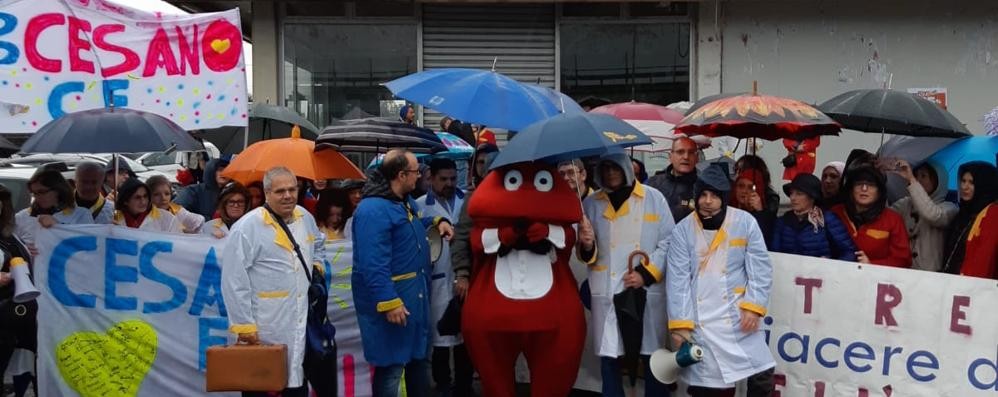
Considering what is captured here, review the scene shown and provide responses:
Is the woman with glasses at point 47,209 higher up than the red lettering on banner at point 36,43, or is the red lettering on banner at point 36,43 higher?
the red lettering on banner at point 36,43

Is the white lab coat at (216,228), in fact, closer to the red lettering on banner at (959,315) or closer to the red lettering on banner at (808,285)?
→ the red lettering on banner at (808,285)

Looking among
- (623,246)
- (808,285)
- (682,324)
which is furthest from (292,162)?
(808,285)

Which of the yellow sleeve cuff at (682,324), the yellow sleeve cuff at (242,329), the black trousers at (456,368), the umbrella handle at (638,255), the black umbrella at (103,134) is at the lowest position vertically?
the black trousers at (456,368)

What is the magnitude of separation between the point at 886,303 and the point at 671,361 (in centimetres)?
135

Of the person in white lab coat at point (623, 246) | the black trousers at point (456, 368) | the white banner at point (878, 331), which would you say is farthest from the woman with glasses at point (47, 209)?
the white banner at point (878, 331)

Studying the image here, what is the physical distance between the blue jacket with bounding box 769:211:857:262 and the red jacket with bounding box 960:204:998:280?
2.17ft

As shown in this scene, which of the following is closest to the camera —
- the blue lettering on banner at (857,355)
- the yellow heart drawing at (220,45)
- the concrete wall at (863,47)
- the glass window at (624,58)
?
the blue lettering on banner at (857,355)

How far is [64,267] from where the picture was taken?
6512 mm

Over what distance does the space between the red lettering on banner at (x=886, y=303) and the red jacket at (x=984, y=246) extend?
16.9 inches

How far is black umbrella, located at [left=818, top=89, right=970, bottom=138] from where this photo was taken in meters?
6.38

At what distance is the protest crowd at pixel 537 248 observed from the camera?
5.30 metres

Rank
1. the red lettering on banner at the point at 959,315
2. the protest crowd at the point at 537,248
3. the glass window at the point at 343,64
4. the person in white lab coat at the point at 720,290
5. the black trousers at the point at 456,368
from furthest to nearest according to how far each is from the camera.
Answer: the glass window at the point at 343,64, the black trousers at the point at 456,368, the red lettering on banner at the point at 959,315, the person in white lab coat at the point at 720,290, the protest crowd at the point at 537,248

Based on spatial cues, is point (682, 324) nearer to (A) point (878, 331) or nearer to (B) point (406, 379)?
(A) point (878, 331)

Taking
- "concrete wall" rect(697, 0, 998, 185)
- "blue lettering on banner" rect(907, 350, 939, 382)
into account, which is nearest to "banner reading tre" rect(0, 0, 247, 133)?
"blue lettering on banner" rect(907, 350, 939, 382)
